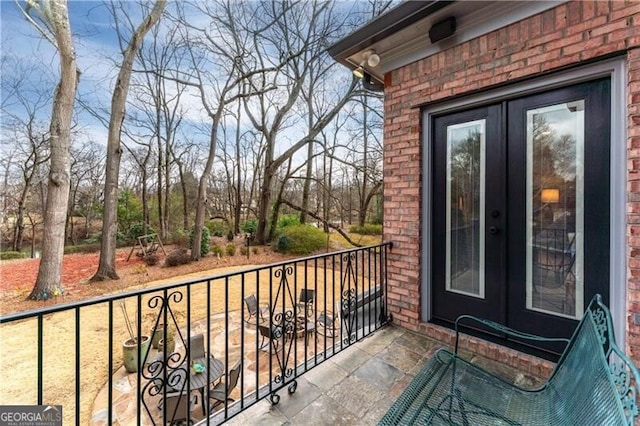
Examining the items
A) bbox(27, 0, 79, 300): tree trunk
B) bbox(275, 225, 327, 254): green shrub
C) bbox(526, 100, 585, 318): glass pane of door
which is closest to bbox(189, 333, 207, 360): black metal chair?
bbox(526, 100, 585, 318): glass pane of door

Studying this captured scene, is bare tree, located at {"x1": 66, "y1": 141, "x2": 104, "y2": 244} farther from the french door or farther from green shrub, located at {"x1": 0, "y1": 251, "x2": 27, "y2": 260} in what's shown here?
the french door

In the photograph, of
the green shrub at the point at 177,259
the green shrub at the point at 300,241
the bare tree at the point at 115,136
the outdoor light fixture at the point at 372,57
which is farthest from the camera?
the green shrub at the point at 300,241

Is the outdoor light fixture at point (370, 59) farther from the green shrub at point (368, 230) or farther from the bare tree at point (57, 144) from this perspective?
the green shrub at point (368, 230)

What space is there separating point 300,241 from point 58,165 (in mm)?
6831

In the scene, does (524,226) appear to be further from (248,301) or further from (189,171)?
(189,171)

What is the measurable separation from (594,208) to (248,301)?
4.08 m

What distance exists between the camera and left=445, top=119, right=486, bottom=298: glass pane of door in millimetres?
2475

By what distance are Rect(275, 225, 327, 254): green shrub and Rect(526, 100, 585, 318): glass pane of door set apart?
8344 mm

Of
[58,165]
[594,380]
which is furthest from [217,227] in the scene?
[594,380]

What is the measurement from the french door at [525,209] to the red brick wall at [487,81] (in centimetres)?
18

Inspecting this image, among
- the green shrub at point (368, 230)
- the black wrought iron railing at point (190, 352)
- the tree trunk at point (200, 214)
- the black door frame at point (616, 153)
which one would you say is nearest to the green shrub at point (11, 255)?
the tree trunk at point (200, 214)

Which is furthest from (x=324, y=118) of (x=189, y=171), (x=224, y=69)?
(x=189, y=171)

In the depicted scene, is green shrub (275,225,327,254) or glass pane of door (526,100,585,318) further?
green shrub (275,225,327,254)

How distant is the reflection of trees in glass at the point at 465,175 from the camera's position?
2500 mm
